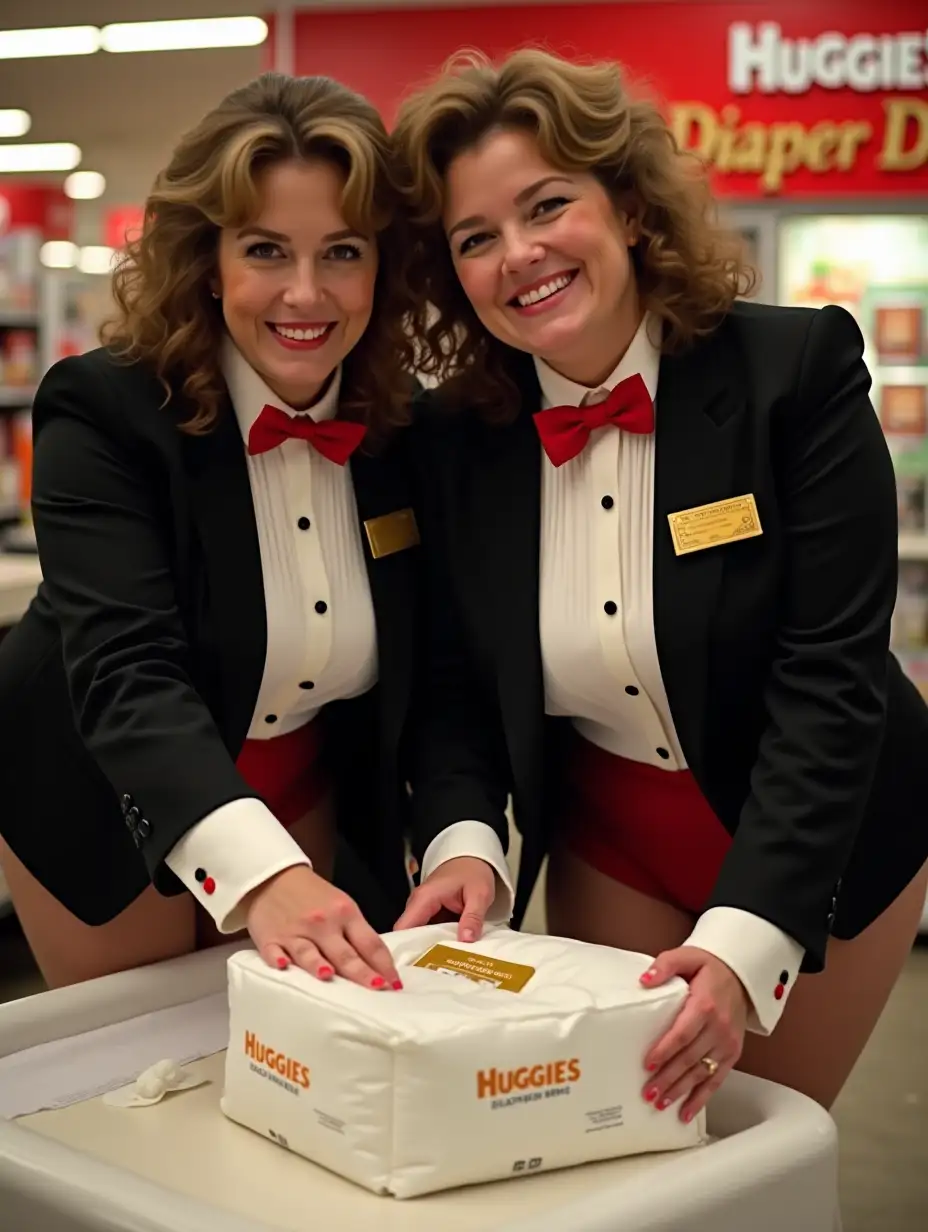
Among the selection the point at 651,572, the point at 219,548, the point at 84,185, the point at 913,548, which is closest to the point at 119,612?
the point at 219,548

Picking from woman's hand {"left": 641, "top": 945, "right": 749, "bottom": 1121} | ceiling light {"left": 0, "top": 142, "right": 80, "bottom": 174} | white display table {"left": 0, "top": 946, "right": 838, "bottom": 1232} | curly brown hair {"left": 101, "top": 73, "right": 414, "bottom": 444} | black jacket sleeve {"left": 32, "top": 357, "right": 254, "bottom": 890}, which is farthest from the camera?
ceiling light {"left": 0, "top": 142, "right": 80, "bottom": 174}

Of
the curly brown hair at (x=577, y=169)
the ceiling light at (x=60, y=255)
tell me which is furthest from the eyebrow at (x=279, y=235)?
the ceiling light at (x=60, y=255)

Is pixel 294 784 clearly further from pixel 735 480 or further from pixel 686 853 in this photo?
pixel 735 480

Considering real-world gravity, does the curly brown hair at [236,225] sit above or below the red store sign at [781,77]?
below

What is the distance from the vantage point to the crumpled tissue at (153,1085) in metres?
1.55

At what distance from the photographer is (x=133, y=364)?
6.53ft

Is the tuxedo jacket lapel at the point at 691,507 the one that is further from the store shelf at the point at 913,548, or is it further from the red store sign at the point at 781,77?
the red store sign at the point at 781,77

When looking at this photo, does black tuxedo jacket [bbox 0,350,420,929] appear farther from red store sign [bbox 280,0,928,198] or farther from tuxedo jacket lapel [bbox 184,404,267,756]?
red store sign [bbox 280,0,928,198]

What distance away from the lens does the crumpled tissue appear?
5.08 feet

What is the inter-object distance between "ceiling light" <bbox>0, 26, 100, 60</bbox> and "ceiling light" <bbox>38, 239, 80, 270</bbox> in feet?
28.5

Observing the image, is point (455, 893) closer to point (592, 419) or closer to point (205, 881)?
point (205, 881)

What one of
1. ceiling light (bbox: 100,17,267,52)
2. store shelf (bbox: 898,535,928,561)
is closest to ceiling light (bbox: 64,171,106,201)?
ceiling light (bbox: 100,17,267,52)

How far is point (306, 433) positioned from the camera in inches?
77.7

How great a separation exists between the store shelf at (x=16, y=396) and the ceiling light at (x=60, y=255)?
10.5 meters
